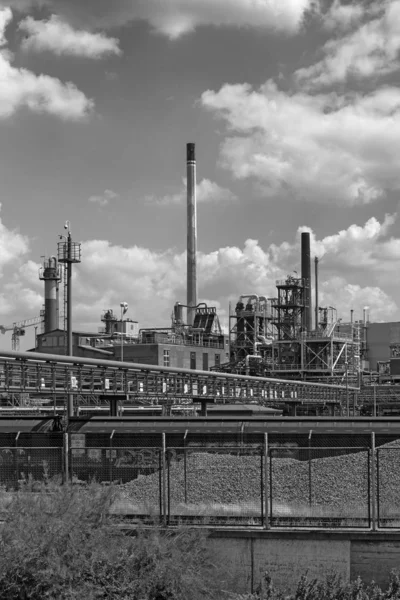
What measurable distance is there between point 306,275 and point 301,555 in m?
80.9

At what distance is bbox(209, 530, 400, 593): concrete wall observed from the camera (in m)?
15.6

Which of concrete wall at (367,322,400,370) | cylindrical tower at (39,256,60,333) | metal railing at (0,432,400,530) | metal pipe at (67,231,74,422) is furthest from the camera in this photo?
concrete wall at (367,322,400,370)

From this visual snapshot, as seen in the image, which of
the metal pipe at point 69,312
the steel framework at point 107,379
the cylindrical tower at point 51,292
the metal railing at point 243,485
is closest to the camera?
the metal railing at point 243,485

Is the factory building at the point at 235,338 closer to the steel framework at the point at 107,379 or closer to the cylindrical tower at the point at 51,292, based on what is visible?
the cylindrical tower at the point at 51,292

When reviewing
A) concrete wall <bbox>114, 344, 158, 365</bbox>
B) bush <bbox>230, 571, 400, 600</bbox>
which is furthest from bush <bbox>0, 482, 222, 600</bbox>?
concrete wall <bbox>114, 344, 158, 365</bbox>

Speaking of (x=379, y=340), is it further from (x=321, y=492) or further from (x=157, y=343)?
(x=321, y=492)

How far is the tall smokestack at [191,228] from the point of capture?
95375 mm

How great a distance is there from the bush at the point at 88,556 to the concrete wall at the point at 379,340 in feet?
334

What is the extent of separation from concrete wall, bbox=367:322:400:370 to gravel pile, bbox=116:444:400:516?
93198 mm

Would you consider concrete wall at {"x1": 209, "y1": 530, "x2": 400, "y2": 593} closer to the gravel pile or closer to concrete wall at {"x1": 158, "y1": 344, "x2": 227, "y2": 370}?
the gravel pile

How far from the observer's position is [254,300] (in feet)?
311

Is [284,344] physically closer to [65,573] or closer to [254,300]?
[254,300]

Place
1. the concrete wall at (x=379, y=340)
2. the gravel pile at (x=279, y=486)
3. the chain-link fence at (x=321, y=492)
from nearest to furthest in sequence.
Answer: the chain-link fence at (x=321, y=492) < the gravel pile at (x=279, y=486) < the concrete wall at (x=379, y=340)

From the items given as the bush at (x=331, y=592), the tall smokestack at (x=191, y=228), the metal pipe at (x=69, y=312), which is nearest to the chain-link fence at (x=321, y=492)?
the bush at (x=331, y=592)
